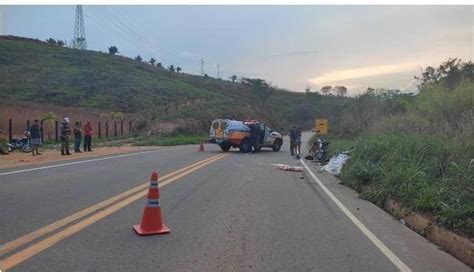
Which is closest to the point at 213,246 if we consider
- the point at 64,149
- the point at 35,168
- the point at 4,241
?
the point at 4,241

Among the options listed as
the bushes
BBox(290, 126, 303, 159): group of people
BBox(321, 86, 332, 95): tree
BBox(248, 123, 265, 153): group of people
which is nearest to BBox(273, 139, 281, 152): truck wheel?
BBox(248, 123, 265, 153): group of people

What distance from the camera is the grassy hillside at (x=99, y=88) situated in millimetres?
62625

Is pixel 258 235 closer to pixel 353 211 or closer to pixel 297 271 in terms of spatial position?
pixel 297 271

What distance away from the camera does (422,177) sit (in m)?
10.5

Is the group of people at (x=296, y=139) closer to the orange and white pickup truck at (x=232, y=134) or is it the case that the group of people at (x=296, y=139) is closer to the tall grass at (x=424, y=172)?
the orange and white pickup truck at (x=232, y=134)

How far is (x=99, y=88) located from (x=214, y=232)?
66.4 m

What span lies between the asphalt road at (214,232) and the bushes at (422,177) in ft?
1.79

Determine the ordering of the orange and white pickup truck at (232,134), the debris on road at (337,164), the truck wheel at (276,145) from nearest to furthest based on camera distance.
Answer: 1. the debris on road at (337,164)
2. the orange and white pickup truck at (232,134)
3. the truck wheel at (276,145)

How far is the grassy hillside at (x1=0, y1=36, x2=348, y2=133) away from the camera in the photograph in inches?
2466

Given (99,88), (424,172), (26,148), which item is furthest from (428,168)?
(99,88)

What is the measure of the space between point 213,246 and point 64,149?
1972 cm

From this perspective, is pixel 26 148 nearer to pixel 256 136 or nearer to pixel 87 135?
pixel 87 135

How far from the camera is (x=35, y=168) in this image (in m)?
16.4

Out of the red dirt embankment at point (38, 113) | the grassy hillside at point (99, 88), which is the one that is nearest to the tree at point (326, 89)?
the grassy hillside at point (99, 88)
